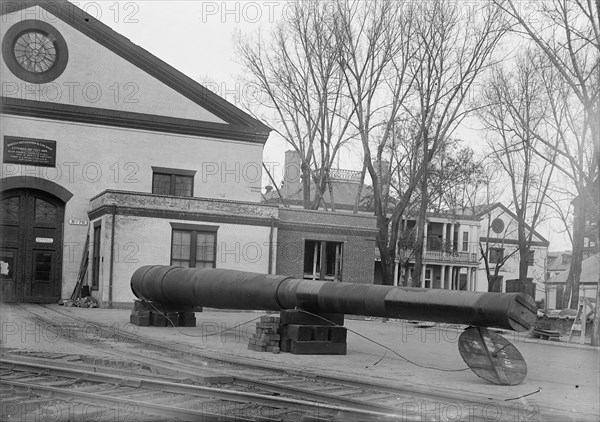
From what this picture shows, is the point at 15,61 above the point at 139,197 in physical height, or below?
above

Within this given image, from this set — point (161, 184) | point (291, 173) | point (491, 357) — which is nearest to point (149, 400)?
point (491, 357)

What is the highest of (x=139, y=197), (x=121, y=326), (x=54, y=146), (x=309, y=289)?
(x=54, y=146)

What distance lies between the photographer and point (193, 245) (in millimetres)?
30359

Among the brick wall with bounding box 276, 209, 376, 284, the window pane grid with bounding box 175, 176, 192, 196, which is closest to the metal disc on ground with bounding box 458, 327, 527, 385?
the brick wall with bounding box 276, 209, 376, 284

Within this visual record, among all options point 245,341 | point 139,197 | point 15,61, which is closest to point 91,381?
A: point 245,341

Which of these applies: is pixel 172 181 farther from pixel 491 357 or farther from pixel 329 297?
pixel 491 357

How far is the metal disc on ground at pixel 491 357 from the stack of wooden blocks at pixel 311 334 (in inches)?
130

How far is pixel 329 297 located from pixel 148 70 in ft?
74.5

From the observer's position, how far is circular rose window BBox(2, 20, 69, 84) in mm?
31328

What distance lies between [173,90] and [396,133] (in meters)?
10.9

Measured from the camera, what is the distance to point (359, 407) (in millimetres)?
8438

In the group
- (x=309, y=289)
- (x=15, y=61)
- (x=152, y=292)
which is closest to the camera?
(x=309, y=289)

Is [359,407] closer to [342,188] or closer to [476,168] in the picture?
[476,168]

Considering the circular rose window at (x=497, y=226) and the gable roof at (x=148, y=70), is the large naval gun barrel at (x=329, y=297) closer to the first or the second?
the gable roof at (x=148, y=70)
